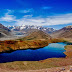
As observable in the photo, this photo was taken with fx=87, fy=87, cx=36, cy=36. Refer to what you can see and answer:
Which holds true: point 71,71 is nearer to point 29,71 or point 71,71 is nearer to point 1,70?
point 29,71

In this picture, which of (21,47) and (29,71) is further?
(21,47)

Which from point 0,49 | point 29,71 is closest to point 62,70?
point 29,71

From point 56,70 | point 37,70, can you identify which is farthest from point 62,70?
point 37,70

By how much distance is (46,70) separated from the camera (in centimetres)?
4441

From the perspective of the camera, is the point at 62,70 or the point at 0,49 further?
the point at 0,49

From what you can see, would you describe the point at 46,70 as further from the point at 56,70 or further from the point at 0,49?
the point at 0,49

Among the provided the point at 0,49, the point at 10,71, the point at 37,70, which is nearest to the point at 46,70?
the point at 37,70

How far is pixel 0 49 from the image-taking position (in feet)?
325

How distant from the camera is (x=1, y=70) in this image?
1753 inches

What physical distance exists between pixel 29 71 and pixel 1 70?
1445 centimetres

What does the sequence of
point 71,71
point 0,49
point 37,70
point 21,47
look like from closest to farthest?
point 71,71
point 37,70
point 0,49
point 21,47

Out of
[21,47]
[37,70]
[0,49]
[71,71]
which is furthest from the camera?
[21,47]

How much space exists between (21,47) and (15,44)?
10265 mm

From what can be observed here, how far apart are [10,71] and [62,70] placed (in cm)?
2622
